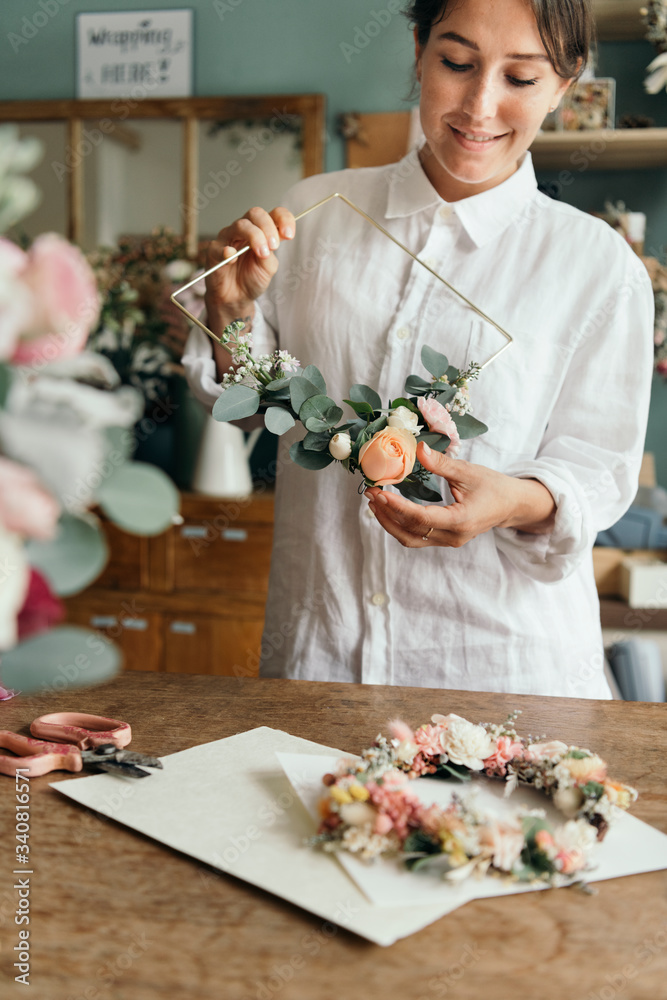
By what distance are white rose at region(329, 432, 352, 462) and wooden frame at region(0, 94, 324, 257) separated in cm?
217

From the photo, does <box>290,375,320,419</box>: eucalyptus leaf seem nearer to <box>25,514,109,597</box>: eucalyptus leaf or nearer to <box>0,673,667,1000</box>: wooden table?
<box>0,673,667,1000</box>: wooden table

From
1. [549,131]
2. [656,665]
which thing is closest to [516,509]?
[656,665]

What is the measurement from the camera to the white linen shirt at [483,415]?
3.76 feet

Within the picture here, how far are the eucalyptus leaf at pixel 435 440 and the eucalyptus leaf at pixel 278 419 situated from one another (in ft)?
0.46

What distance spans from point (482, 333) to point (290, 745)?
633 millimetres

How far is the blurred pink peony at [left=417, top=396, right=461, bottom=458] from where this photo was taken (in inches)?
35.4

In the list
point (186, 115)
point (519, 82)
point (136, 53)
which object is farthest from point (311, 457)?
point (136, 53)

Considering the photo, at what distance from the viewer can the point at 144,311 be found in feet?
9.36

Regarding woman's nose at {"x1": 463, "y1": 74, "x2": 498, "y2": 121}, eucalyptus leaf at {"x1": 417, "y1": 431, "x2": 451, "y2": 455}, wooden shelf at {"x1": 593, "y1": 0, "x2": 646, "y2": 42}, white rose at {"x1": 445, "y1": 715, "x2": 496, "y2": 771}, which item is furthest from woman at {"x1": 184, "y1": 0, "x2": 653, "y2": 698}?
wooden shelf at {"x1": 593, "y1": 0, "x2": 646, "y2": 42}

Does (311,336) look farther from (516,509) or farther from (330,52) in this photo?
(330,52)

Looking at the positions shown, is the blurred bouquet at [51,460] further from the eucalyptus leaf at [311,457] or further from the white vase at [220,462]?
the white vase at [220,462]

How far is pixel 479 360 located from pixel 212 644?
5.55ft

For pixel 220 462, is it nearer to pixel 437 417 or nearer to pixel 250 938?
pixel 437 417

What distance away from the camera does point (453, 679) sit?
3.79ft
